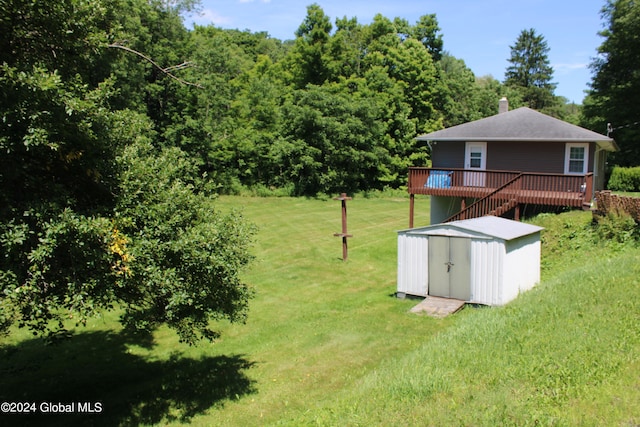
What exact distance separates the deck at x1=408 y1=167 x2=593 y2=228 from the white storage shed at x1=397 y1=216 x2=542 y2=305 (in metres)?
4.33

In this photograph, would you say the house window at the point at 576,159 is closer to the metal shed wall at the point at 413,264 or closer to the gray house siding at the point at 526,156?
the gray house siding at the point at 526,156

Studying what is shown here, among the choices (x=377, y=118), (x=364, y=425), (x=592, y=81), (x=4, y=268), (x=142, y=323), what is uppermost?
(x=592, y=81)

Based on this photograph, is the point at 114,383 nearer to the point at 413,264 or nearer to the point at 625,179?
the point at 413,264

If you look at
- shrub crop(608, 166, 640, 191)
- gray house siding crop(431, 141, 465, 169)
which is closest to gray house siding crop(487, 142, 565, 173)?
gray house siding crop(431, 141, 465, 169)

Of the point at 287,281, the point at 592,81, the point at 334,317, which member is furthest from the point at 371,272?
the point at 592,81

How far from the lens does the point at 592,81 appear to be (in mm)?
43656

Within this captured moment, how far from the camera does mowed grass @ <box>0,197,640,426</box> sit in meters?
6.27

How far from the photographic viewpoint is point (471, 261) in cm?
1333

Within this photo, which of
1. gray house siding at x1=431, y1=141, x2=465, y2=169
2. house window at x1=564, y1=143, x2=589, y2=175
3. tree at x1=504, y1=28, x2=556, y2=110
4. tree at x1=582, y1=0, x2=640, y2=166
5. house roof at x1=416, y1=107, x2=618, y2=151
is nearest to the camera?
house roof at x1=416, y1=107, x2=618, y2=151

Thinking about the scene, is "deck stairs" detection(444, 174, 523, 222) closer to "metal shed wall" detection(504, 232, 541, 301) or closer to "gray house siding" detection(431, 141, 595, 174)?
"gray house siding" detection(431, 141, 595, 174)

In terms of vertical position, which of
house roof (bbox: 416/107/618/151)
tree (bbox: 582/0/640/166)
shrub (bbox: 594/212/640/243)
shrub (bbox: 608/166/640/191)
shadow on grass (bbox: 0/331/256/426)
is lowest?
shadow on grass (bbox: 0/331/256/426)

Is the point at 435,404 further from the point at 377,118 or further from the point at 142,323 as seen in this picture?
the point at 377,118

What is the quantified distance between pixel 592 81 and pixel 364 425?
4645cm

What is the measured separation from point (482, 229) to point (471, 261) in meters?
0.92
